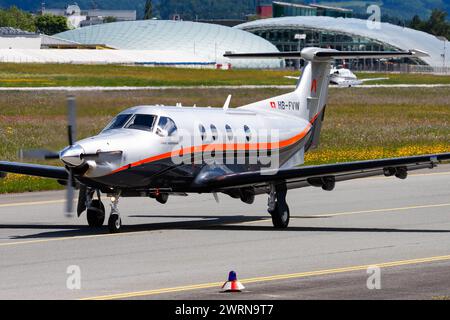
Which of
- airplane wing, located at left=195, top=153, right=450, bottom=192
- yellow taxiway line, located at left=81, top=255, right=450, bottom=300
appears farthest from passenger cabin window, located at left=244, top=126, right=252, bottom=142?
yellow taxiway line, located at left=81, top=255, right=450, bottom=300

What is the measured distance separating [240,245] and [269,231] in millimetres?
2324

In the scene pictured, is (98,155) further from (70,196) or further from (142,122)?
(142,122)

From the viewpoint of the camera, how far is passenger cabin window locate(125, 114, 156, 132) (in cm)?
2275

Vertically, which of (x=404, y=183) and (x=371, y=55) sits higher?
(x=371, y=55)


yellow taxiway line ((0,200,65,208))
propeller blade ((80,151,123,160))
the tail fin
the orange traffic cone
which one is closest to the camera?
the orange traffic cone

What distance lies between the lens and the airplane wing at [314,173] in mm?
23016

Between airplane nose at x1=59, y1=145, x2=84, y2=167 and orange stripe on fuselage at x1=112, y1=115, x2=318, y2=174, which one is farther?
orange stripe on fuselage at x1=112, y1=115, x2=318, y2=174

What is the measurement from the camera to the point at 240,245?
21172 mm

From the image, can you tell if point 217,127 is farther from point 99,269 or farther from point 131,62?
point 131,62

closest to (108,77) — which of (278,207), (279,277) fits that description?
(278,207)

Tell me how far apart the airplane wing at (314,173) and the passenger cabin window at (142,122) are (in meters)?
1.71

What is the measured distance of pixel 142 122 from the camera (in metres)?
22.9

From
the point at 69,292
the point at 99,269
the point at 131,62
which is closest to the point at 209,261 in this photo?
the point at 99,269

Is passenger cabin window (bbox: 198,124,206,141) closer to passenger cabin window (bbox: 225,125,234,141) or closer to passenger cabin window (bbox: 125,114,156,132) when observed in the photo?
passenger cabin window (bbox: 225,125,234,141)
